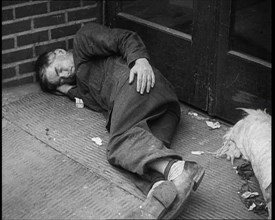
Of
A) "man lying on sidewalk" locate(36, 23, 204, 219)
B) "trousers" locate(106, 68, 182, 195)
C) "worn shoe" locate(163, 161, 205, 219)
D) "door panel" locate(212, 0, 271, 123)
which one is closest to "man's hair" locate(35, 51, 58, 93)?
"man lying on sidewalk" locate(36, 23, 204, 219)

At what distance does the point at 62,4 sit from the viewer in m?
4.56

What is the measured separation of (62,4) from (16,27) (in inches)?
15.5

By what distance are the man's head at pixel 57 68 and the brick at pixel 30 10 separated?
0.32 m

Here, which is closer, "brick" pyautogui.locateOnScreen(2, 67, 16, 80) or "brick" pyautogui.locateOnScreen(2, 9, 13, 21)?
"brick" pyautogui.locateOnScreen(2, 9, 13, 21)

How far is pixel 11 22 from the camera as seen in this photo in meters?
4.34

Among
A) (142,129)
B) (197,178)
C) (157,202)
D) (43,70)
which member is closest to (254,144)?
(197,178)

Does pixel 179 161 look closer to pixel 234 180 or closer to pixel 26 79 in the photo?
pixel 234 180

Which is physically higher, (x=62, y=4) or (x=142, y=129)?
(x=62, y=4)

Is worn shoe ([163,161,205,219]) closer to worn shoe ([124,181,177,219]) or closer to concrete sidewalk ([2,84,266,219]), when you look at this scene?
worn shoe ([124,181,177,219])

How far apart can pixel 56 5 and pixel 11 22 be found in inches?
14.6

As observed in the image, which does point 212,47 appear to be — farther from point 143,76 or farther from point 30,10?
point 30,10

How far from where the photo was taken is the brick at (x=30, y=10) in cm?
436

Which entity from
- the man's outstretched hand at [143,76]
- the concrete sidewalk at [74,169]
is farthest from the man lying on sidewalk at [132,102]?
the concrete sidewalk at [74,169]

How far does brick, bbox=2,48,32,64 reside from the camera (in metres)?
4.41
